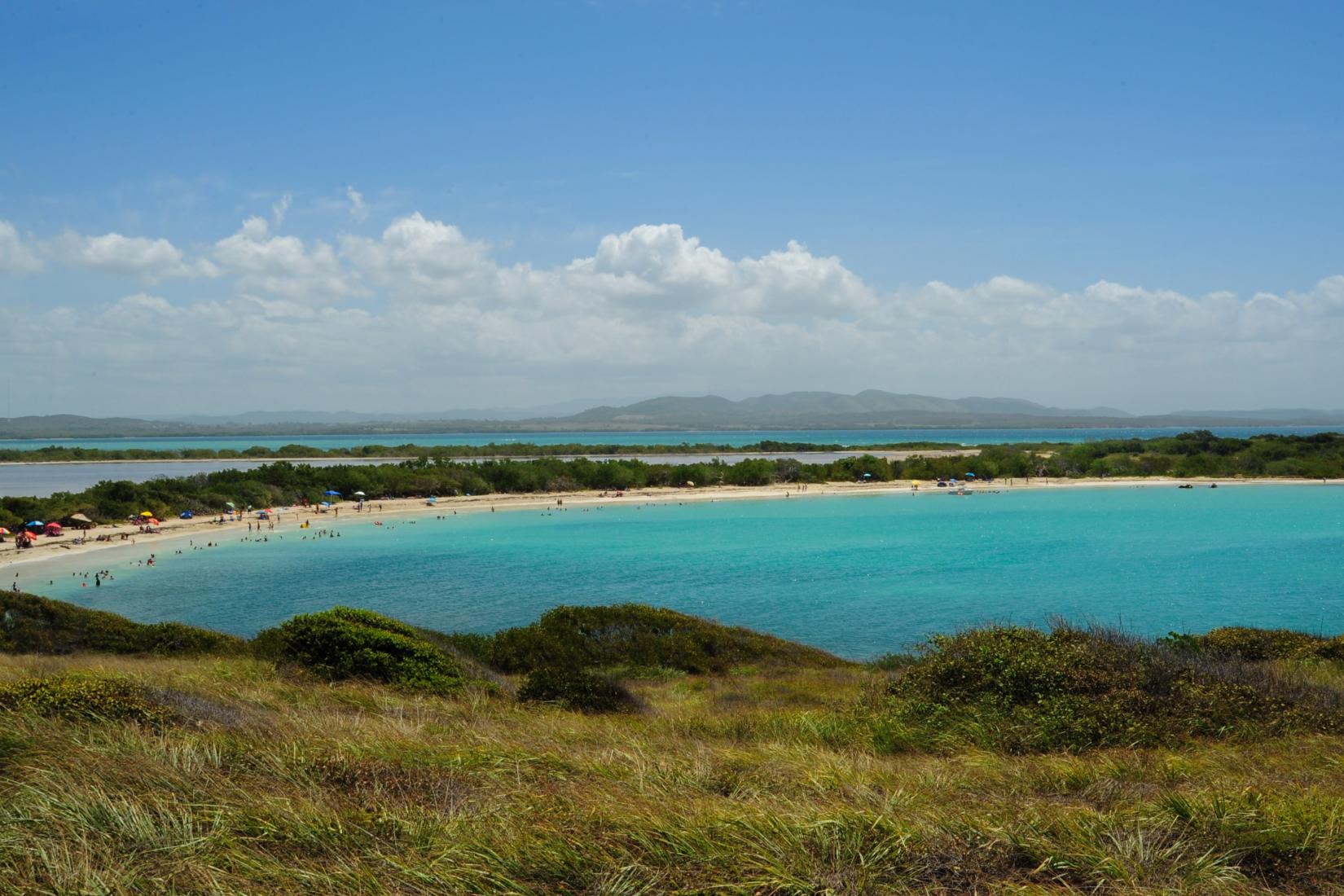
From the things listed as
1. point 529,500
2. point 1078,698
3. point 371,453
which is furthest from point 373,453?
point 1078,698

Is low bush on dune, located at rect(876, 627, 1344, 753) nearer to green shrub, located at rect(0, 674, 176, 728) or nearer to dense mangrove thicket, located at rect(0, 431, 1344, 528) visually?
green shrub, located at rect(0, 674, 176, 728)

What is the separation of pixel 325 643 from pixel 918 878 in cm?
1011

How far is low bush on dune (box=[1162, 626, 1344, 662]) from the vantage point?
13195mm

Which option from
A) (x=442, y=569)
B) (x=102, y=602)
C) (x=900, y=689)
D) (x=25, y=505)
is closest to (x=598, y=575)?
(x=442, y=569)

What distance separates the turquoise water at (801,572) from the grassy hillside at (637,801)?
41.9ft

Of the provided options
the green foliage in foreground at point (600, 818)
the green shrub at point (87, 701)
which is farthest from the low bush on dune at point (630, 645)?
the green foliage in foreground at point (600, 818)

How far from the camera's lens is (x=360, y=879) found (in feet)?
10.4

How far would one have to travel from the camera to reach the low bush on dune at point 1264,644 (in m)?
13.2

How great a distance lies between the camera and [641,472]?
7294cm

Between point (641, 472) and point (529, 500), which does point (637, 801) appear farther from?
point (641, 472)

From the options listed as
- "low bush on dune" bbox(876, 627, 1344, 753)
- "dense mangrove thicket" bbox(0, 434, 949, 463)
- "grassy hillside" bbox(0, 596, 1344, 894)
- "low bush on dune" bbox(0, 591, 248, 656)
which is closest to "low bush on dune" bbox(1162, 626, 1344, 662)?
"low bush on dune" bbox(876, 627, 1344, 753)

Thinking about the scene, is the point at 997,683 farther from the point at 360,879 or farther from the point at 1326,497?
the point at 1326,497

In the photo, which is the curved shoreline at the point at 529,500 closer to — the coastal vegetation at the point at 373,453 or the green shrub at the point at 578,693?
the green shrub at the point at 578,693

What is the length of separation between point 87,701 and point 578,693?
5382 mm
